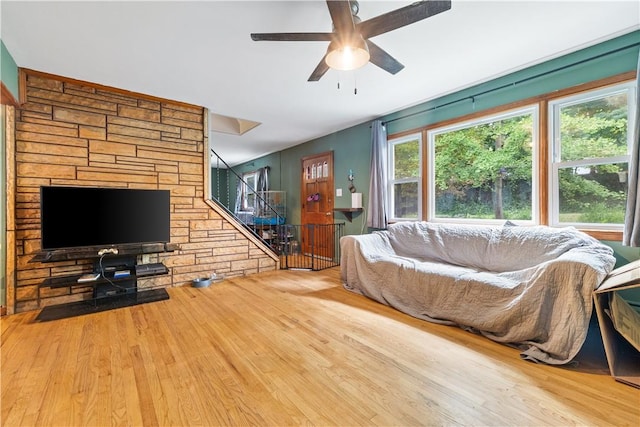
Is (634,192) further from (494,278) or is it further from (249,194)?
(249,194)

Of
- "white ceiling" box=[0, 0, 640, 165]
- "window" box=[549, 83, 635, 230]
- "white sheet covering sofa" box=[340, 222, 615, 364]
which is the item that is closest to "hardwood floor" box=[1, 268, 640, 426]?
"white sheet covering sofa" box=[340, 222, 615, 364]

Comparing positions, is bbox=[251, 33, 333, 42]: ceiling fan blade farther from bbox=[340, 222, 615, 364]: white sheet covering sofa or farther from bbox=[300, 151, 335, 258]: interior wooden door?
bbox=[300, 151, 335, 258]: interior wooden door

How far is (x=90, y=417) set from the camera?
139 cm

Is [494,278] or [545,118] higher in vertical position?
[545,118]

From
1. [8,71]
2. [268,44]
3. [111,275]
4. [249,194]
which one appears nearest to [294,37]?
[268,44]

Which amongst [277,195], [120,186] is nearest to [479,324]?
[120,186]

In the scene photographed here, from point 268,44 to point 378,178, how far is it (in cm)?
248

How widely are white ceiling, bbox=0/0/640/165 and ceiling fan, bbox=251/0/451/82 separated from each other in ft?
1.04

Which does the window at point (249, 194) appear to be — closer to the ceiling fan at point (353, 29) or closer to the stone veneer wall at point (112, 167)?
the stone veneer wall at point (112, 167)

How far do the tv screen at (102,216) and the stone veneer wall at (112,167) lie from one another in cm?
32

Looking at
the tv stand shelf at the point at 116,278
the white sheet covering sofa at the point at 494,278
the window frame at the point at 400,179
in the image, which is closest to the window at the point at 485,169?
the window frame at the point at 400,179

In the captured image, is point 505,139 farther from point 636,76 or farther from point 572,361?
point 572,361

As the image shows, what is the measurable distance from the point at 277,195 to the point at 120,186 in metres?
3.99

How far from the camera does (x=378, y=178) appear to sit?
4.29 meters
